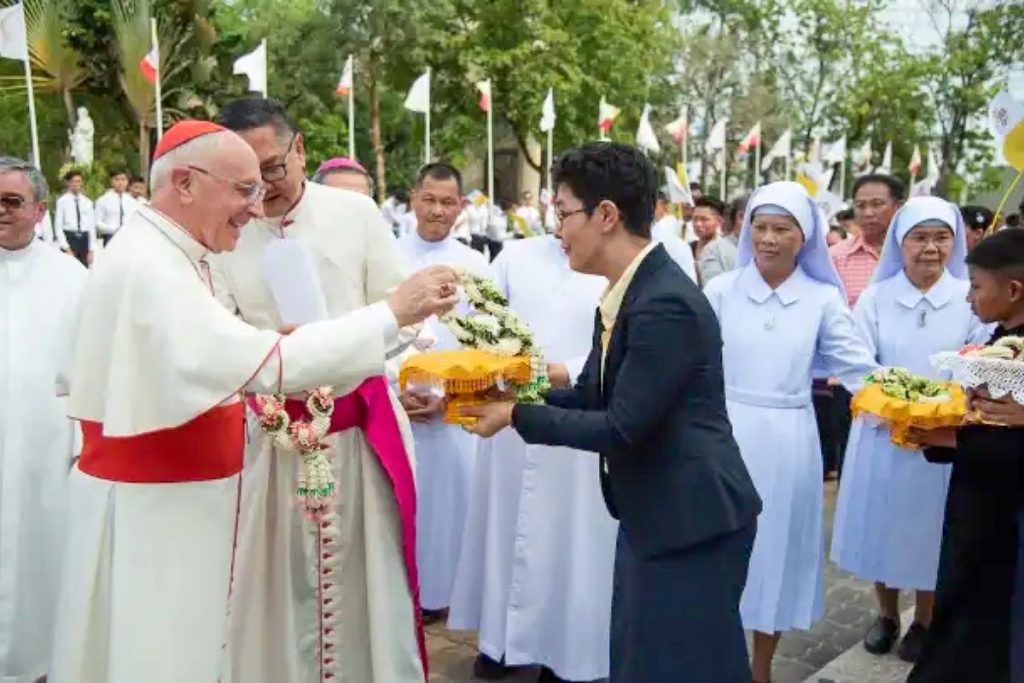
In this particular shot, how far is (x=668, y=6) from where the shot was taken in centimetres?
3319

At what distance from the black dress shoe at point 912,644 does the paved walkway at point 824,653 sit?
0.18 feet

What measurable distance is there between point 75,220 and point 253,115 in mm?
16975

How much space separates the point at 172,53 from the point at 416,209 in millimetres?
21284

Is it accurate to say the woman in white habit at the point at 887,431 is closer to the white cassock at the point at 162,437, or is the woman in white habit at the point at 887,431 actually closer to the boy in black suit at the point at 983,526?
the boy in black suit at the point at 983,526

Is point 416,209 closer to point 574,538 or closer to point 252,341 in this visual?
point 574,538

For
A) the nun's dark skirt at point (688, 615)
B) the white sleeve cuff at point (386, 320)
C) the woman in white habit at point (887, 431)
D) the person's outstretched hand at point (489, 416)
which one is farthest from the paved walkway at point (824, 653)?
the white sleeve cuff at point (386, 320)

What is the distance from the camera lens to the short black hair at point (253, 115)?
339cm

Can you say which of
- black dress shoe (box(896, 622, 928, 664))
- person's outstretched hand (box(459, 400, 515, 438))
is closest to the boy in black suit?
black dress shoe (box(896, 622, 928, 664))

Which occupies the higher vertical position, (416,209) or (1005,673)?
(416,209)

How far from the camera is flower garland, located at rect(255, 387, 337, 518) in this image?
133 inches

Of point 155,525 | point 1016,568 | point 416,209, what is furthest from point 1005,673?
point 416,209

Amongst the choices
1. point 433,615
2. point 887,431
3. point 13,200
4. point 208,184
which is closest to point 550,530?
point 433,615

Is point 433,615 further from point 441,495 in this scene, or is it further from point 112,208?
point 112,208

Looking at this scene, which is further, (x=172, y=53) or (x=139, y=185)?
(x=172, y=53)
